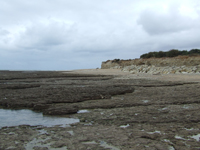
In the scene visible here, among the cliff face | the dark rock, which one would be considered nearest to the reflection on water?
the dark rock

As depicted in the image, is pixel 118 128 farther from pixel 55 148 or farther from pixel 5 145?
pixel 5 145

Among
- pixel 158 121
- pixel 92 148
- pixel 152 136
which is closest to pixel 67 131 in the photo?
pixel 92 148

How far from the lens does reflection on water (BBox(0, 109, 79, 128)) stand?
15.3 feet

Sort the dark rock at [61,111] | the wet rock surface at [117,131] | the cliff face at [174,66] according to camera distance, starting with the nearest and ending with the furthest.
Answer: the wet rock surface at [117,131] < the dark rock at [61,111] < the cliff face at [174,66]

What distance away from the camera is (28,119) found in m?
4.98

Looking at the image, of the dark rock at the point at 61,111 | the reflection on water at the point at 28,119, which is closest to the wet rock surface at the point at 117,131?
the dark rock at the point at 61,111

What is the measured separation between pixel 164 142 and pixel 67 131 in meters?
1.90

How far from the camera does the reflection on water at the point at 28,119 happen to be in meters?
4.66

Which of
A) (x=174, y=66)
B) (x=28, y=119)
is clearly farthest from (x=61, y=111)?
(x=174, y=66)

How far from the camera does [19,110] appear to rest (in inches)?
234

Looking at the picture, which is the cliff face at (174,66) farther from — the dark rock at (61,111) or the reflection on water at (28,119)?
the reflection on water at (28,119)

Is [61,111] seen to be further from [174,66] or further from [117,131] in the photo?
[174,66]

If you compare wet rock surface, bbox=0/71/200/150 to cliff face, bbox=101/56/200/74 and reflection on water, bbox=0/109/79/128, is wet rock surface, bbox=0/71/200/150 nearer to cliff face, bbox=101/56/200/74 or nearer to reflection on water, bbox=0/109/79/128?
reflection on water, bbox=0/109/79/128

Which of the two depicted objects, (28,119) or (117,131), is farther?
(28,119)
